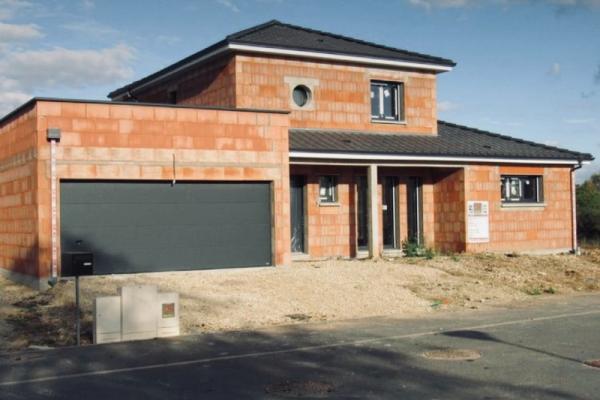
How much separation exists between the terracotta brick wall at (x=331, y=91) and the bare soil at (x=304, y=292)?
4.86m

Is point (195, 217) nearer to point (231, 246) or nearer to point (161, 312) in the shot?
point (231, 246)

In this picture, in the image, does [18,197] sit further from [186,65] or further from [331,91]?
[331,91]

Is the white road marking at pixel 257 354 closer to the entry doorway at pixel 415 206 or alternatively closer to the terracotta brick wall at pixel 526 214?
the terracotta brick wall at pixel 526 214

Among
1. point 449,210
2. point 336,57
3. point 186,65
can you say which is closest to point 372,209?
point 449,210

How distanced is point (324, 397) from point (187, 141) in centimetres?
1156

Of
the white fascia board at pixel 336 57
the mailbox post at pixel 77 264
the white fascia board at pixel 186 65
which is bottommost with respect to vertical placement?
the mailbox post at pixel 77 264

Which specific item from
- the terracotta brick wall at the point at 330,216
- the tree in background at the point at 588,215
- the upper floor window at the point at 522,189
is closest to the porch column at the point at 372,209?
the terracotta brick wall at the point at 330,216

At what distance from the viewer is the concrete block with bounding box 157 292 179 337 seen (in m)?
13.5

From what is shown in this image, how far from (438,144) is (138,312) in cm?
1426

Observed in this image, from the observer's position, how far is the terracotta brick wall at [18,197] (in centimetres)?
1811

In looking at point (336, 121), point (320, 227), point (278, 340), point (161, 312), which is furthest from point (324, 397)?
point (336, 121)

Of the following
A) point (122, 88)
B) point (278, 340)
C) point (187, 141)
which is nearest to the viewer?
point (278, 340)

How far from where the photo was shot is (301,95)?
2417 cm

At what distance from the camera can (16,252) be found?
773 inches
